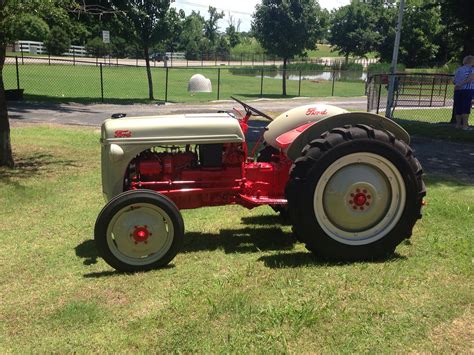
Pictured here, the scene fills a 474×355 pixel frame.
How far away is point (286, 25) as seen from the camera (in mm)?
31188

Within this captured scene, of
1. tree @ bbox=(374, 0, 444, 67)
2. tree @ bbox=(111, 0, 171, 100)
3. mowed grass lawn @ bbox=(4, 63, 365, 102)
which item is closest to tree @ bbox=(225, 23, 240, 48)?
tree @ bbox=(374, 0, 444, 67)

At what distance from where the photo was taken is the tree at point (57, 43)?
52809 millimetres

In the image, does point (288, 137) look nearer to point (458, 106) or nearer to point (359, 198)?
point (359, 198)

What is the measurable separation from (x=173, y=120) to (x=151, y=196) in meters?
0.86

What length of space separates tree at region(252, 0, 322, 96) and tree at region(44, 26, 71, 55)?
94.4ft

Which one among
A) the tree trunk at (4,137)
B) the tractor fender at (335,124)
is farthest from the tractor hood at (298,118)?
the tree trunk at (4,137)

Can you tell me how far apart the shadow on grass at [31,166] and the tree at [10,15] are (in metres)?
0.31

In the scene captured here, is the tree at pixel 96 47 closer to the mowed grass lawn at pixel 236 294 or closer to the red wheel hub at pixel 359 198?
the mowed grass lawn at pixel 236 294

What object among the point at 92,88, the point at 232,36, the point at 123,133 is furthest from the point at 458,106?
the point at 232,36

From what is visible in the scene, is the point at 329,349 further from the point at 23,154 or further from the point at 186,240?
the point at 23,154

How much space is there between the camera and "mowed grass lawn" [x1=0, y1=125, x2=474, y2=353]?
9.86 feet

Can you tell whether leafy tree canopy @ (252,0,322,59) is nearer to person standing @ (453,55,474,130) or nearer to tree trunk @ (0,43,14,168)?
person standing @ (453,55,474,130)

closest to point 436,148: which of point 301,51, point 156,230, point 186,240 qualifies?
point 186,240

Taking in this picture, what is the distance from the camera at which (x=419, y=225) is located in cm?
538
